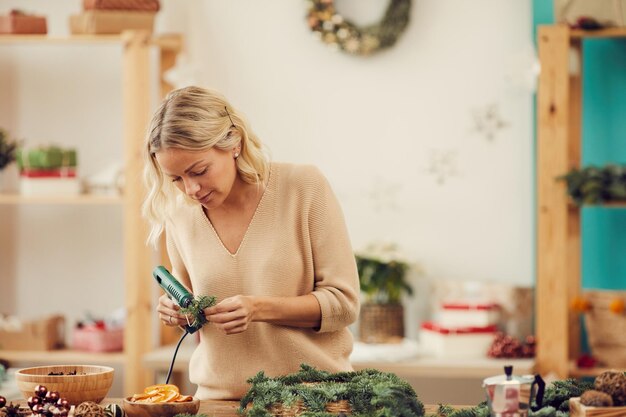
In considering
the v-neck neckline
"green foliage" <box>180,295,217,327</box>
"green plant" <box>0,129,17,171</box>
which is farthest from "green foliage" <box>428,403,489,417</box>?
"green plant" <box>0,129,17,171</box>

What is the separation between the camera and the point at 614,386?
179 centimetres

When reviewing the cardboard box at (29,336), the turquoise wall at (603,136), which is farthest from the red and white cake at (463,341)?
the cardboard box at (29,336)

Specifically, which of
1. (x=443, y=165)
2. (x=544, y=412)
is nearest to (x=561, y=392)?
(x=544, y=412)

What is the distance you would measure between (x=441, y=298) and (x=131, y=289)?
53.6 inches

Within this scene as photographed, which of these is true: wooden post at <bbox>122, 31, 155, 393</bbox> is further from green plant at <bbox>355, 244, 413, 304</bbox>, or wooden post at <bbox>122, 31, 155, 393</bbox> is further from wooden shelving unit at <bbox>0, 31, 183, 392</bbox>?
green plant at <bbox>355, 244, 413, 304</bbox>

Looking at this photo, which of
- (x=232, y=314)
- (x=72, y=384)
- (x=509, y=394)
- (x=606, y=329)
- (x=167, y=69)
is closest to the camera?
(x=509, y=394)

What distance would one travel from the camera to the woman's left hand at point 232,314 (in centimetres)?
220

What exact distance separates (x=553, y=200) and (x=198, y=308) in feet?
7.19

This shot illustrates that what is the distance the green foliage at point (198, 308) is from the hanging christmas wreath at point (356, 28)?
96.7 inches

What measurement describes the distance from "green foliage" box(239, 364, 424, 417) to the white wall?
2519 mm

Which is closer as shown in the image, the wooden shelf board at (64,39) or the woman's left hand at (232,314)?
the woman's left hand at (232,314)

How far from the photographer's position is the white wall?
14.5 feet

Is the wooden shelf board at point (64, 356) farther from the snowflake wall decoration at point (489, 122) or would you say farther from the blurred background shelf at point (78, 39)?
the snowflake wall decoration at point (489, 122)

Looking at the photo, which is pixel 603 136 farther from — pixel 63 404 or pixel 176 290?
pixel 63 404
